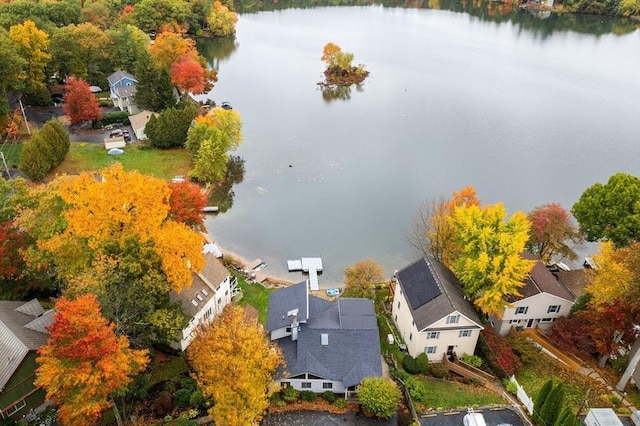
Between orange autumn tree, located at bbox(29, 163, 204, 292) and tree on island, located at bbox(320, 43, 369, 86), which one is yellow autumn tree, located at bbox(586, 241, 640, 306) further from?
tree on island, located at bbox(320, 43, 369, 86)

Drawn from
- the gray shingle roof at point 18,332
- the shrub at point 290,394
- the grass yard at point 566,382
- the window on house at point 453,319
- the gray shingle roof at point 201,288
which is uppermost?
the gray shingle roof at point 18,332

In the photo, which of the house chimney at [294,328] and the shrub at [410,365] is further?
the shrub at [410,365]

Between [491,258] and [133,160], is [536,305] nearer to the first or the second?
[491,258]

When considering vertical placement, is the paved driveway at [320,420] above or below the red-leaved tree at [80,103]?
below

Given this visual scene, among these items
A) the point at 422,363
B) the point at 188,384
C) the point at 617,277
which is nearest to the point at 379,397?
the point at 422,363

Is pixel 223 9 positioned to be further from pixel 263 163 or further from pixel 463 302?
pixel 463 302

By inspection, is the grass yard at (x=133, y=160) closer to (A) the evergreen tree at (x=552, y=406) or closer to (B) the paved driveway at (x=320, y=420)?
(B) the paved driveway at (x=320, y=420)

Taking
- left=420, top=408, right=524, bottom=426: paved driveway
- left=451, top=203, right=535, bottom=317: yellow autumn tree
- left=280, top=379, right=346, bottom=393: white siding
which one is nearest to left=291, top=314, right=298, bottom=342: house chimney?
left=280, top=379, right=346, bottom=393: white siding

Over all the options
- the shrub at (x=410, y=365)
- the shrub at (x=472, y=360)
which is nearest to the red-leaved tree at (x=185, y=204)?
the shrub at (x=410, y=365)
